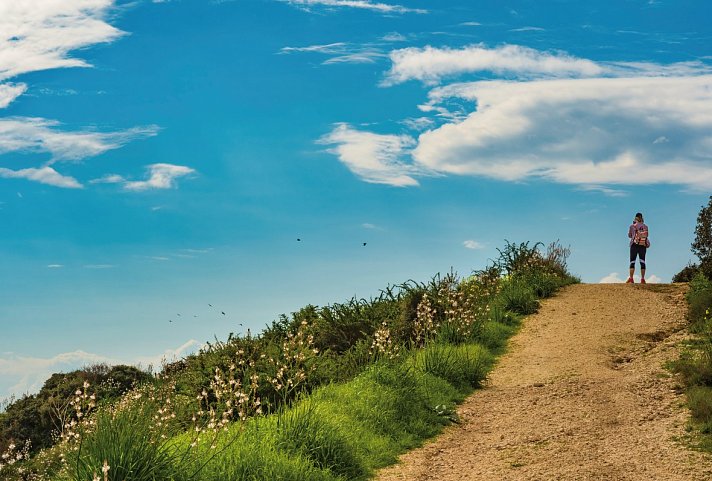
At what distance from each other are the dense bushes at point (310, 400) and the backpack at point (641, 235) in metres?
4.01

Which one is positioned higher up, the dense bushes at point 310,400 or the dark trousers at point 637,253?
the dark trousers at point 637,253

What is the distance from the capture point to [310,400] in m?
9.84

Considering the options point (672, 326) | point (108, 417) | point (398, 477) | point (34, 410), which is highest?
point (672, 326)

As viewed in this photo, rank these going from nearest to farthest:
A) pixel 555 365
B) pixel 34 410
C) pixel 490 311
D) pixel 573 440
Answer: pixel 573 440, pixel 555 365, pixel 490 311, pixel 34 410

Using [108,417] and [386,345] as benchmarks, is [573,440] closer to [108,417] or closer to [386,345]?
[386,345]

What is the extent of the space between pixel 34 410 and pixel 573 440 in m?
18.7

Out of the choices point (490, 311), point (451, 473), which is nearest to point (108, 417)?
point (451, 473)

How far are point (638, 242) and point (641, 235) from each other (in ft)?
0.84

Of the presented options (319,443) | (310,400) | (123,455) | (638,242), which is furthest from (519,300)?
(123,455)

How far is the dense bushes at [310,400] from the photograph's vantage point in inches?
286

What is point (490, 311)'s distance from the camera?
1870 cm

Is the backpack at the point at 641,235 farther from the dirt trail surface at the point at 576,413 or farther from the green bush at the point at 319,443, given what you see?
the green bush at the point at 319,443

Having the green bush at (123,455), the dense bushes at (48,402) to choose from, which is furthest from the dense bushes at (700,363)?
the dense bushes at (48,402)

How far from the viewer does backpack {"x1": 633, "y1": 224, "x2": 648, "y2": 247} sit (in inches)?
952
